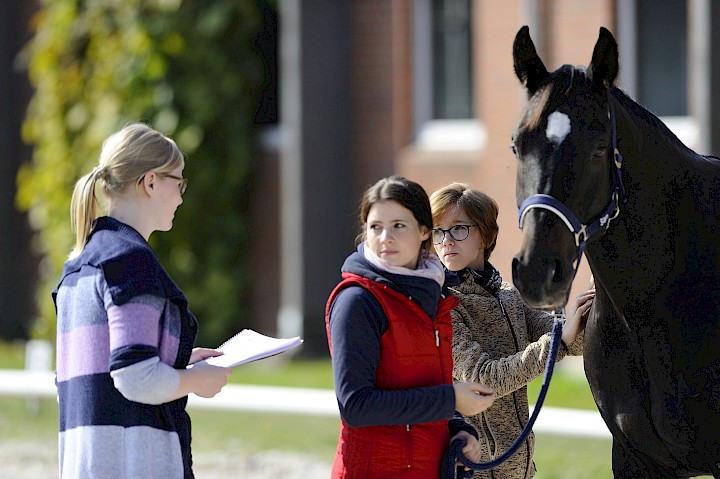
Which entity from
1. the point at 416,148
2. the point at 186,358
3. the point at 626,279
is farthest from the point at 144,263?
the point at 416,148

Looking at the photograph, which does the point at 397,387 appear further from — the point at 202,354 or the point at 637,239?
the point at 637,239

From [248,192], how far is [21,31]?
4.28 m

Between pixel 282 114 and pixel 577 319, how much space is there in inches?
357

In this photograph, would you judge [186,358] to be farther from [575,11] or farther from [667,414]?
[575,11]

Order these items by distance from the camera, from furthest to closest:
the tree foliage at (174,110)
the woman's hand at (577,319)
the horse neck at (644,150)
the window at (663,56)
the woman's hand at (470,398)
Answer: the tree foliage at (174,110) → the window at (663,56) → the woman's hand at (577,319) → the horse neck at (644,150) → the woman's hand at (470,398)

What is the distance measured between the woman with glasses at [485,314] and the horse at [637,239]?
12.5 inches

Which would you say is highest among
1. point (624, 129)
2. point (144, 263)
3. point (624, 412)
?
point (624, 129)

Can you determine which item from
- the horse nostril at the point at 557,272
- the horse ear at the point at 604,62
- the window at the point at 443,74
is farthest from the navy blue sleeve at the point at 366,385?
the window at the point at 443,74

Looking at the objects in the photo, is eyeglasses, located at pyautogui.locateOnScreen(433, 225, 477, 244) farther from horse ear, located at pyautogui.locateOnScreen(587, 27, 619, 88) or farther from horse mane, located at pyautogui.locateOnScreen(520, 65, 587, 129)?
horse ear, located at pyautogui.locateOnScreen(587, 27, 619, 88)

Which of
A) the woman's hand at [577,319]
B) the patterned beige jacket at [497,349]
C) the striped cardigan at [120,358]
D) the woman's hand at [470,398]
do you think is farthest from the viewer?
the woman's hand at [577,319]

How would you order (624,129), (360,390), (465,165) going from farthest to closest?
(465,165) < (624,129) < (360,390)

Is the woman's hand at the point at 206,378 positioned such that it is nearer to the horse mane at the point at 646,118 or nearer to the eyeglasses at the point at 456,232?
the eyeglasses at the point at 456,232

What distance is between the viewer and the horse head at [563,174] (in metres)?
3.23

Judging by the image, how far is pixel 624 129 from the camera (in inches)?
138
